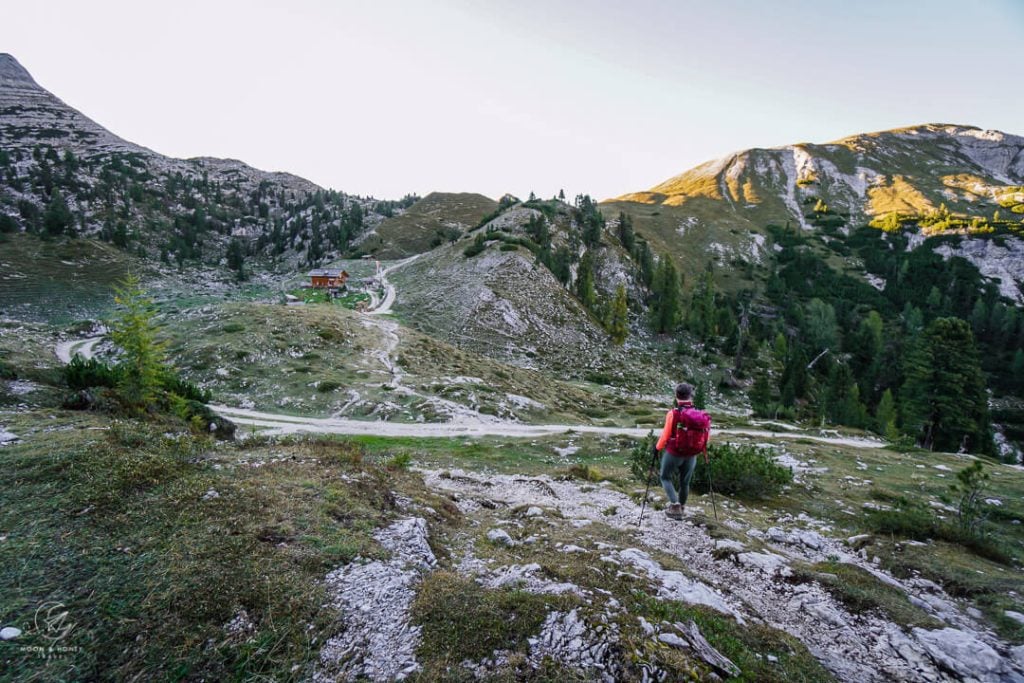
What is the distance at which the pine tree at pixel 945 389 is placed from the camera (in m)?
44.2

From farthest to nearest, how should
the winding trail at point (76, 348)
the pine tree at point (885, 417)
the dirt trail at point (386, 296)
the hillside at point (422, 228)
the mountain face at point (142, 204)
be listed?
the hillside at point (422, 228)
the mountain face at point (142, 204)
the dirt trail at point (386, 296)
the pine tree at point (885, 417)
the winding trail at point (76, 348)

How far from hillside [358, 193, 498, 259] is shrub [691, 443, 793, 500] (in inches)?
4853

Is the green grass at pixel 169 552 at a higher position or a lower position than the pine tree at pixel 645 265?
lower

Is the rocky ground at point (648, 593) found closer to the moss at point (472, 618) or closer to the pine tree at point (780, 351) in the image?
the moss at point (472, 618)

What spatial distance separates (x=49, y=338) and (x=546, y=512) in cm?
6810

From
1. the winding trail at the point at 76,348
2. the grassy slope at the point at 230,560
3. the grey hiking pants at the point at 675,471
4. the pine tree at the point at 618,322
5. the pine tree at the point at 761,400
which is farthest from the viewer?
the pine tree at the point at 618,322

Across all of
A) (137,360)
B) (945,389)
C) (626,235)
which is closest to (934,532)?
(137,360)

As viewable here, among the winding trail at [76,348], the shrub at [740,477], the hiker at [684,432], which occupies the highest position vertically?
the hiker at [684,432]

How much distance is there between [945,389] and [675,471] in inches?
2075

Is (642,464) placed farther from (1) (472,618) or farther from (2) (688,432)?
(1) (472,618)

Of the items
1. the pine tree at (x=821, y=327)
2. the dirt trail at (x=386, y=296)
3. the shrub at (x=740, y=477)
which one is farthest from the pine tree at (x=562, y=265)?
the shrub at (x=740, y=477)

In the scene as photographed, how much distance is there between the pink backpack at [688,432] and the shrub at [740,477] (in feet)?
22.1

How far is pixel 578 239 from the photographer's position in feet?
360

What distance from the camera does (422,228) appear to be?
514 ft
